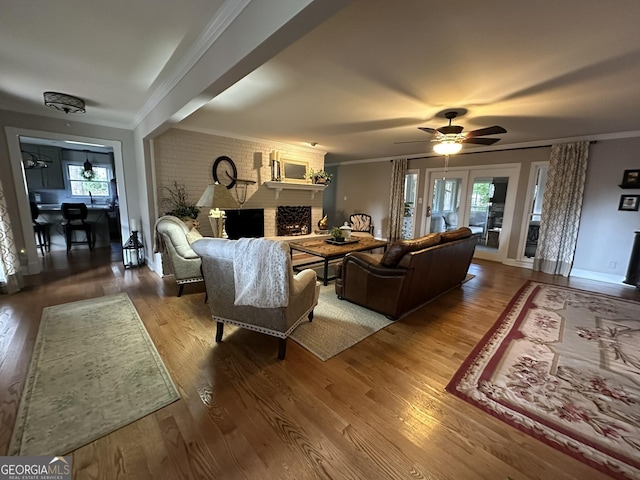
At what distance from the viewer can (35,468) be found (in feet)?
4.13

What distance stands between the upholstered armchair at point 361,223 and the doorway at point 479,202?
5.08ft

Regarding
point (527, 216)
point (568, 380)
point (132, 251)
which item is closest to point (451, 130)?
point (568, 380)

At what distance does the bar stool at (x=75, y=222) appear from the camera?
5.33 metres

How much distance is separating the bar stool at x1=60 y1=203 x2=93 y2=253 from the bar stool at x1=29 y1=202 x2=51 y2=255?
0.29 metres

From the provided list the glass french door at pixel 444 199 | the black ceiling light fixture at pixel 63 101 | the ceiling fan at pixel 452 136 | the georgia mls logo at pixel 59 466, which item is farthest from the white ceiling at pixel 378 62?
the georgia mls logo at pixel 59 466

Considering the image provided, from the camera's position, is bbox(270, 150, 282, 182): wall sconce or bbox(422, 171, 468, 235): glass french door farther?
bbox(422, 171, 468, 235): glass french door

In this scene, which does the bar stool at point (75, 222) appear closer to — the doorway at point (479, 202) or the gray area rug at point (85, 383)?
the gray area rug at point (85, 383)

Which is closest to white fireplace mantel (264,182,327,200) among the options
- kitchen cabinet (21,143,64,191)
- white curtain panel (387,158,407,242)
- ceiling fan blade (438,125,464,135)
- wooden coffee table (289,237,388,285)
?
wooden coffee table (289,237,388,285)

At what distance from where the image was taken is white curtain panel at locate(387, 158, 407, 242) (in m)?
6.79

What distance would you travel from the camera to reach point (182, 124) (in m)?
4.15

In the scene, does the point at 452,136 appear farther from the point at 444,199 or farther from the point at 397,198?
the point at 397,198

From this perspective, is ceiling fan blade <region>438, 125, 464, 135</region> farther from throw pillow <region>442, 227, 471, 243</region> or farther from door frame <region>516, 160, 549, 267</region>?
door frame <region>516, 160, 549, 267</region>

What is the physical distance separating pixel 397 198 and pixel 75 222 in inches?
302

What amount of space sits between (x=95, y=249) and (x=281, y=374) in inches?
245
